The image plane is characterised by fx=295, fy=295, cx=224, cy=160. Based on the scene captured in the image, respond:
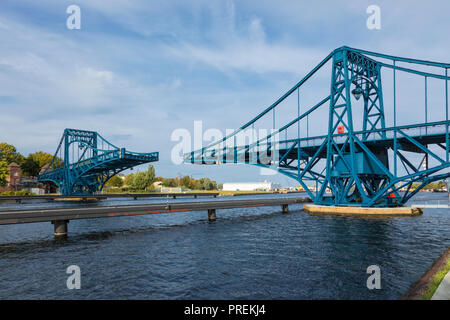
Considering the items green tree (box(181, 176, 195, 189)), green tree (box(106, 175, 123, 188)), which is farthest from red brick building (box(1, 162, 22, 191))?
green tree (box(181, 176, 195, 189))

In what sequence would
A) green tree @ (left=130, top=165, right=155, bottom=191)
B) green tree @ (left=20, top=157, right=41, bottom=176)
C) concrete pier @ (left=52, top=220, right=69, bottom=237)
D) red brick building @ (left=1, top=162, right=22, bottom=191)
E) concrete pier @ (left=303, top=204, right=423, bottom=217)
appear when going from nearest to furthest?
1. concrete pier @ (left=52, top=220, right=69, bottom=237)
2. concrete pier @ (left=303, top=204, right=423, bottom=217)
3. red brick building @ (left=1, top=162, right=22, bottom=191)
4. green tree @ (left=130, top=165, right=155, bottom=191)
5. green tree @ (left=20, top=157, right=41, bottom=176)

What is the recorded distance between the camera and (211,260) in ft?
56.6

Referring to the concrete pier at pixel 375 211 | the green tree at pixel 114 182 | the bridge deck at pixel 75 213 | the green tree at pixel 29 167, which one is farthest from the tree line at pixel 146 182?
the concrete pier at pixel 375 211

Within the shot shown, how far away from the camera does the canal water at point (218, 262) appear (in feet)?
40.3

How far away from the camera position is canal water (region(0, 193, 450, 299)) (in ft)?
40.3

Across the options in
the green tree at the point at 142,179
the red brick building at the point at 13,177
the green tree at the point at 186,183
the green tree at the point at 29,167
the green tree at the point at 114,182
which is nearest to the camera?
the red brick building at the point at 13,177

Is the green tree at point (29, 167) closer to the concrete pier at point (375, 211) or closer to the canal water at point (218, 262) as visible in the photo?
the canal water at point (218, 262)

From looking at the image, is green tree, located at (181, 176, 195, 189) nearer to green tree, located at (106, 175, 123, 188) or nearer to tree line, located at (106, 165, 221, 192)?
tree line, located at (106, 165, 221, 192)

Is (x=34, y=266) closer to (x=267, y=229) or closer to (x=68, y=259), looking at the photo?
(x=68, y=259)

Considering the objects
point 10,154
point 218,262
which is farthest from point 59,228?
point 10,154

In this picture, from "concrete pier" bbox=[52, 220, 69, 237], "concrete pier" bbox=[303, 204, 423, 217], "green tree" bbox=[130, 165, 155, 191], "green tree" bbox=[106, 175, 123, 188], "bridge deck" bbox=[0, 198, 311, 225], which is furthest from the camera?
"green tree" bbox=[106, 175, 123, 188]

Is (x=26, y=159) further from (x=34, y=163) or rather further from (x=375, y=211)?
(x=375, y=211)
